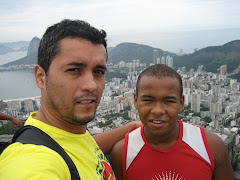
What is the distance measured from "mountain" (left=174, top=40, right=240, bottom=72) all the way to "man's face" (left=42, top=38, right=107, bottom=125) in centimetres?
3018

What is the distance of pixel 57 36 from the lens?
74 cm

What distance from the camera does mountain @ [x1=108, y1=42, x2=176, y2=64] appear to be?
3745cm

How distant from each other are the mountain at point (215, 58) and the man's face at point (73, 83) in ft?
99.0

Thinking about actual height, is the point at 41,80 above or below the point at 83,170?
above

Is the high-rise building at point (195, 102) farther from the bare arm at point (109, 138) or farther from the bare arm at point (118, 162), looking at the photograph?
the bare arm at point (118, 162)

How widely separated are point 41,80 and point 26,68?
3577cm

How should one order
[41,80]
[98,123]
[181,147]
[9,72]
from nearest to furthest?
1. [41,80]
2. [181,147]
3. [98,123]
4. [9,72]

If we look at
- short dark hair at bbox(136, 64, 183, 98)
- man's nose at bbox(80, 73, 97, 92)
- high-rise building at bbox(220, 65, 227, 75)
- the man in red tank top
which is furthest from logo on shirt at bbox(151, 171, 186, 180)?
high-rise building at bbox(220, 65, 227, 75)

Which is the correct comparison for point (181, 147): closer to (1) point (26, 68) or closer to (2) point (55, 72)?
(2) point (55, 72)

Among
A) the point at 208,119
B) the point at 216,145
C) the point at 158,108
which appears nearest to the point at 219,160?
the point at 216,145

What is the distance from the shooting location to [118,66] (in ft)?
119

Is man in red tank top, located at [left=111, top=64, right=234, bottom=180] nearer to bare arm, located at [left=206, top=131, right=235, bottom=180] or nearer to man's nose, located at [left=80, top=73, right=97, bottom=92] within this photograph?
bare arm, located at [left=206, top=131, right=235, bottom=180]

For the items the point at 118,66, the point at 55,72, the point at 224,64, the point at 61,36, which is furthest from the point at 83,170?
the point at 118,66

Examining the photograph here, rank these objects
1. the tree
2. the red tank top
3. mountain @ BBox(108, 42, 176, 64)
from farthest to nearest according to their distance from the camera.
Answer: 1. mountain @ BBox(108, 42, 176, 64)
2. the tree
3. the red tank top
